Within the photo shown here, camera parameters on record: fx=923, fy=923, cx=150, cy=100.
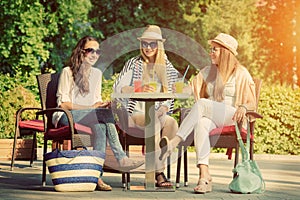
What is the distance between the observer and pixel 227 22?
5581 cm

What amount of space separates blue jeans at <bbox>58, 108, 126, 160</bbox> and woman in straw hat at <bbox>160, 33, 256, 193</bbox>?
1.52 ft

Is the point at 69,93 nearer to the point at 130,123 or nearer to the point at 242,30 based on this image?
the point at 130,123

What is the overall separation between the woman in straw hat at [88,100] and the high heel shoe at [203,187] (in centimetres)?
60

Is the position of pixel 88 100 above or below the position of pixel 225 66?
below

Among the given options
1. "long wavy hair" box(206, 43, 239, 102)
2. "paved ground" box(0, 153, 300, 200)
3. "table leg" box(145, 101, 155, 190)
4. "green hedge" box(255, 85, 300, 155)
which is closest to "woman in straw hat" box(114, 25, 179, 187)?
"table leg" box(145, 101, 155, 190)

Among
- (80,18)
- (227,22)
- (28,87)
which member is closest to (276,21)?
(80,18)

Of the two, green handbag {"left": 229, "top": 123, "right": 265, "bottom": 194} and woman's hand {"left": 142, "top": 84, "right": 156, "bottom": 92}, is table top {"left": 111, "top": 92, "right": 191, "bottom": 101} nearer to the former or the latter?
woman's hand {"left": 142, "top": 84, "right": 156, "bottom": 92}

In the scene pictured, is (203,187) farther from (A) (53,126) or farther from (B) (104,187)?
(A) (53,126)

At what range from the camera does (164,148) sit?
8.63m

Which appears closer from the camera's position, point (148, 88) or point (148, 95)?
point (148, 95)

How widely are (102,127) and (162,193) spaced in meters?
0.87

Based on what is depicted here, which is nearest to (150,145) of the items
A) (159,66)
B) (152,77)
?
(152,77)

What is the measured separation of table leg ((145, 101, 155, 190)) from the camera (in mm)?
8688

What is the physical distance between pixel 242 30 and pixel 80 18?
28.7m
